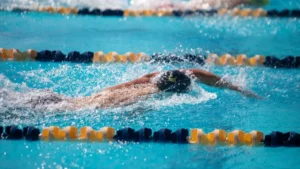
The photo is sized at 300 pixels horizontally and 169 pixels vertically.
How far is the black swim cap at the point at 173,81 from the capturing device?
3.76 meters

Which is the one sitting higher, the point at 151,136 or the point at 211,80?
the point at 211,80

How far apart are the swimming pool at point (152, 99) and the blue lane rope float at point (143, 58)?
10 centimetres

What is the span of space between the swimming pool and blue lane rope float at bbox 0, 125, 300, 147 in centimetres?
5

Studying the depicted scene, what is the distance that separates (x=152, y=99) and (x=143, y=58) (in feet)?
4.30

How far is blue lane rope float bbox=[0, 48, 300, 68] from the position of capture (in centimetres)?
512

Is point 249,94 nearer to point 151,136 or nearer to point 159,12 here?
point 151,136

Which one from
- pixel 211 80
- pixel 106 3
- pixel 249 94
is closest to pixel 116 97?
pixel 211 80

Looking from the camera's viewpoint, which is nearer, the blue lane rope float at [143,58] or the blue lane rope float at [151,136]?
the blue lane rope float at [151,136]

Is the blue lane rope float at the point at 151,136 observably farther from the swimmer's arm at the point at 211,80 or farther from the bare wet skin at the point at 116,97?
the swimmer's arm at the point at 211,80

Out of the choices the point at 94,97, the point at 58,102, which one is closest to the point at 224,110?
the point at 94,97

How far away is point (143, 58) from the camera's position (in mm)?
5160

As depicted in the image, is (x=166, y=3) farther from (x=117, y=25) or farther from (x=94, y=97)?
(x=94, y=97)

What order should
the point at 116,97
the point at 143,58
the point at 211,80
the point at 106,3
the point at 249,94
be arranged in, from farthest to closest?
the point at 106,3, the point at 143,58, the point at 249,94, the point at 211,80, the point at 116,97

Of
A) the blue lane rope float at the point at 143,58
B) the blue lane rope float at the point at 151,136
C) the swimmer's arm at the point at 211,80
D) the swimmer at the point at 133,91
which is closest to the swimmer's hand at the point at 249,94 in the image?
the swimmer's arm at the point at 211,80
